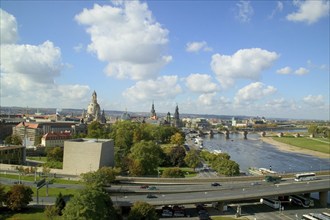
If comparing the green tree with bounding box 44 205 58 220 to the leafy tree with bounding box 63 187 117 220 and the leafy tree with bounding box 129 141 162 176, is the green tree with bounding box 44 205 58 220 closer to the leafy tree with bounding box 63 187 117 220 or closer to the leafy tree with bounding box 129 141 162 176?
the leafy tree with bounding box 63 187 117 220

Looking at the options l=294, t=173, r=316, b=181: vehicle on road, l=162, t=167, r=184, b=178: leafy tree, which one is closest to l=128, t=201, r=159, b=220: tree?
l=162, t=167, r=184, b=178: leafy tree

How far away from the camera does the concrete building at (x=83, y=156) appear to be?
212 feet

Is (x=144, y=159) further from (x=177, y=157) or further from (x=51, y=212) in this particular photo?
(x=51, y=212)

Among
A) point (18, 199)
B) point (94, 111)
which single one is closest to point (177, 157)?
point (18, 199)

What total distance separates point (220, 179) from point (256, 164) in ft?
145

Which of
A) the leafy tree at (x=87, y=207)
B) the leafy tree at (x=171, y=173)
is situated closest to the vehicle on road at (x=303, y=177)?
the leafy tree at (x=171, y=173)

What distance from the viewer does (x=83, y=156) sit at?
65438 millimetres

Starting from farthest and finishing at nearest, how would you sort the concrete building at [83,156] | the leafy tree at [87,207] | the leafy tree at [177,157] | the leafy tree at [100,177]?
the leafy tree at [177,157] → the concrete building at [83,156] → the leafy tree at [100,177] → the leafy tree at [87,207]

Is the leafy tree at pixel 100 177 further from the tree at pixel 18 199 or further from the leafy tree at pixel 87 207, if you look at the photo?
the leafy tree at pixel 87 207

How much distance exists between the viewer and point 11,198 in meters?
41.0

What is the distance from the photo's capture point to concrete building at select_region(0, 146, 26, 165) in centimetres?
7512

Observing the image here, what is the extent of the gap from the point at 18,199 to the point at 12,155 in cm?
3929

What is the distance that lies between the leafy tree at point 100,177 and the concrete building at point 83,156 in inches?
310

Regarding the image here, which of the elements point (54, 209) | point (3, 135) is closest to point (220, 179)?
point (54, 209)
